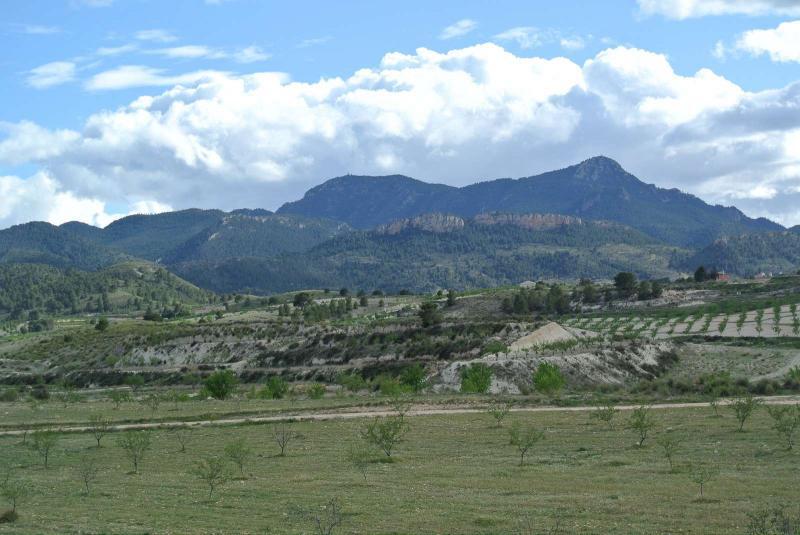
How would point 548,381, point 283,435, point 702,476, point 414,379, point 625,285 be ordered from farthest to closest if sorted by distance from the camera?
point 625,285 → point 414,379 → point 548,381 → point 283,435 → point 702,476

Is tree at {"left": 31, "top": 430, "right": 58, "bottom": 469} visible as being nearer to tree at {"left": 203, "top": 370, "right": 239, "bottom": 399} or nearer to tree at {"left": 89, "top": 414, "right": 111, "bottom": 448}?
tree at {"left": 89, "top": 414, "right": 111, "bottom": 448}

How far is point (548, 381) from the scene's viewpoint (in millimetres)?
73562

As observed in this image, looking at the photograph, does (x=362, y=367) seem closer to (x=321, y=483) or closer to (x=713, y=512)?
(x=321, y=483)

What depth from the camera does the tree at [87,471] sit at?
31.7 m

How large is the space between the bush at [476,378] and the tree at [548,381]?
4.58 m

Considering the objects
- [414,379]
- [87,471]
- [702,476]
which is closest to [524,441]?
[702,476]

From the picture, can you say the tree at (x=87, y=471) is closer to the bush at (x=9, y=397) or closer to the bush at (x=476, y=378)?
the bush at (x=476, y=378)

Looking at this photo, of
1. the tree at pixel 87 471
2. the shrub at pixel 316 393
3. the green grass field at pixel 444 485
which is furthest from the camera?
the shrub at pixel 316 393

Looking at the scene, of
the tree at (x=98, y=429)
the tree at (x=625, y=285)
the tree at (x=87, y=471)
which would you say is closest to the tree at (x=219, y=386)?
the tree at (x=98, y=429)

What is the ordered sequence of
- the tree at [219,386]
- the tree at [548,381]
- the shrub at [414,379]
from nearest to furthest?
the tree at [548,381] → the tree at [219,386] → the shrub at [414,379]

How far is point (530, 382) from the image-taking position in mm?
81812

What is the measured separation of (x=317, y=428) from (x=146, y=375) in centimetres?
7739

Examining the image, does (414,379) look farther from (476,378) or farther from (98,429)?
(98,429)

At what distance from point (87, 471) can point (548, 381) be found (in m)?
48.6
